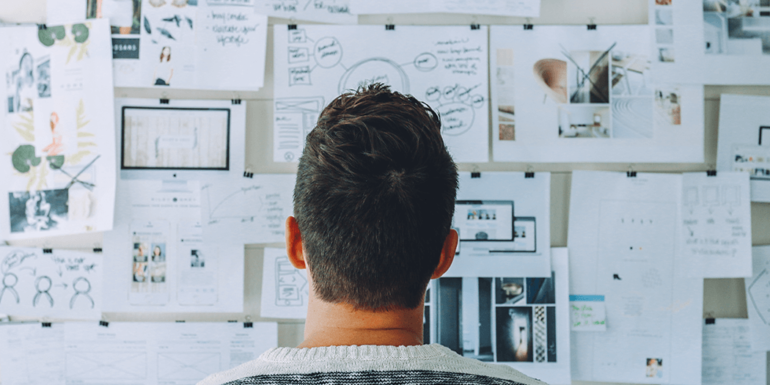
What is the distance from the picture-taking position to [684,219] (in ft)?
3.69

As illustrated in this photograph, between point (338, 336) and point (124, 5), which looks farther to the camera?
point (124, 5)

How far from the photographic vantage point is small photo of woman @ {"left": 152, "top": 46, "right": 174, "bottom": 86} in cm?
112

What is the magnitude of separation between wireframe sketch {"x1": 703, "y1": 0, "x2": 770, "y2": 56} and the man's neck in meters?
1.06

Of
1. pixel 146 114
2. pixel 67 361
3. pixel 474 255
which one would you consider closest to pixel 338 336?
pixel 474 255

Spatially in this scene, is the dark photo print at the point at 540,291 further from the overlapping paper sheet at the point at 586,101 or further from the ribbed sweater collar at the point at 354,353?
the ribbed sweater collar at the point at 354,353

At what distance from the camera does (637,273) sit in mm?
1124

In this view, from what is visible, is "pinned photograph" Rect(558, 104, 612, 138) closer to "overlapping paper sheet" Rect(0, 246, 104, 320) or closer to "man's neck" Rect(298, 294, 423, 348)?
"man's neck" Rect(298, 294, 423, 348)

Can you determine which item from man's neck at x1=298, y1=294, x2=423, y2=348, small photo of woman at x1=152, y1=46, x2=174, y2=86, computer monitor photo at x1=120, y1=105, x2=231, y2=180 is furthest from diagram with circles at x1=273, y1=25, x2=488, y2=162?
man's neck at x1=298, y1=294, x2=423, y2=348

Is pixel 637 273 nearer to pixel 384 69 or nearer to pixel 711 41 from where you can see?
pixel 711 41

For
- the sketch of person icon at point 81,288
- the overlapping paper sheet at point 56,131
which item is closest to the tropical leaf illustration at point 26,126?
the overlapping paper sheet at point 56,131

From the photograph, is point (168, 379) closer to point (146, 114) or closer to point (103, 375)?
point (103, 375)

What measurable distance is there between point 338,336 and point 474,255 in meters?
0.63

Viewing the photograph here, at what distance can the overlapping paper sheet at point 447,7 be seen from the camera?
112 cm

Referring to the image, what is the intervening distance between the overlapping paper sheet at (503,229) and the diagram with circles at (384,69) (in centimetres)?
8
